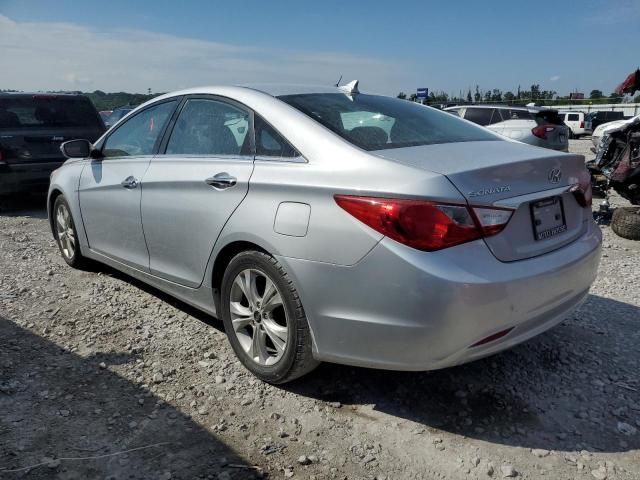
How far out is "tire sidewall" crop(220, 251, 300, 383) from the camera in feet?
8.63

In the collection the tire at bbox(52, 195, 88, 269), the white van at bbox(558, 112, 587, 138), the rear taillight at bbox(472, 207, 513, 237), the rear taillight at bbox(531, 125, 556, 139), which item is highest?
the rear taillight at bbox(472, 207, 513, 237)

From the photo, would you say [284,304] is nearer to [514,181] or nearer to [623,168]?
[514,181]

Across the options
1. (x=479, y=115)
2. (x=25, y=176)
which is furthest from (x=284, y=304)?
(x=479, y=115)

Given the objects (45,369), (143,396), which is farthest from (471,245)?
(45,369)

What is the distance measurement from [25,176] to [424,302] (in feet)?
24.0

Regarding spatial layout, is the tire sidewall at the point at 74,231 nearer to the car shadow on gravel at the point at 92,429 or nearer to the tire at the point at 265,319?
the car shadow on gravel at the point at 92,429

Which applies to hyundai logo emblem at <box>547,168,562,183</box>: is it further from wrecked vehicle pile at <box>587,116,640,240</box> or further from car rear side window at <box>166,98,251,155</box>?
wrecked vehicle pile at <box>587,116,640,240</box>

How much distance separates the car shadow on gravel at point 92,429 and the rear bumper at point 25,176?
522 cm

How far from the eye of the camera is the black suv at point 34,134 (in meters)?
7.68

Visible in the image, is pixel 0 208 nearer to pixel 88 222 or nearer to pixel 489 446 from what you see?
pixel 88 222

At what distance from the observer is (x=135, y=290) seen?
14.7ft

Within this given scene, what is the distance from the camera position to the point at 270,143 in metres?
2.89

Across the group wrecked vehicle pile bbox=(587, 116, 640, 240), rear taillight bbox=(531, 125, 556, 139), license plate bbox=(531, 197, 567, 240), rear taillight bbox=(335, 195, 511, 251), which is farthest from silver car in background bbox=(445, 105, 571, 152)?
rear taillight bbox=(335, 195, 511, 251)

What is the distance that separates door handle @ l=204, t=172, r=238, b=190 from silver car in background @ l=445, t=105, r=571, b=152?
8734 millimetres
